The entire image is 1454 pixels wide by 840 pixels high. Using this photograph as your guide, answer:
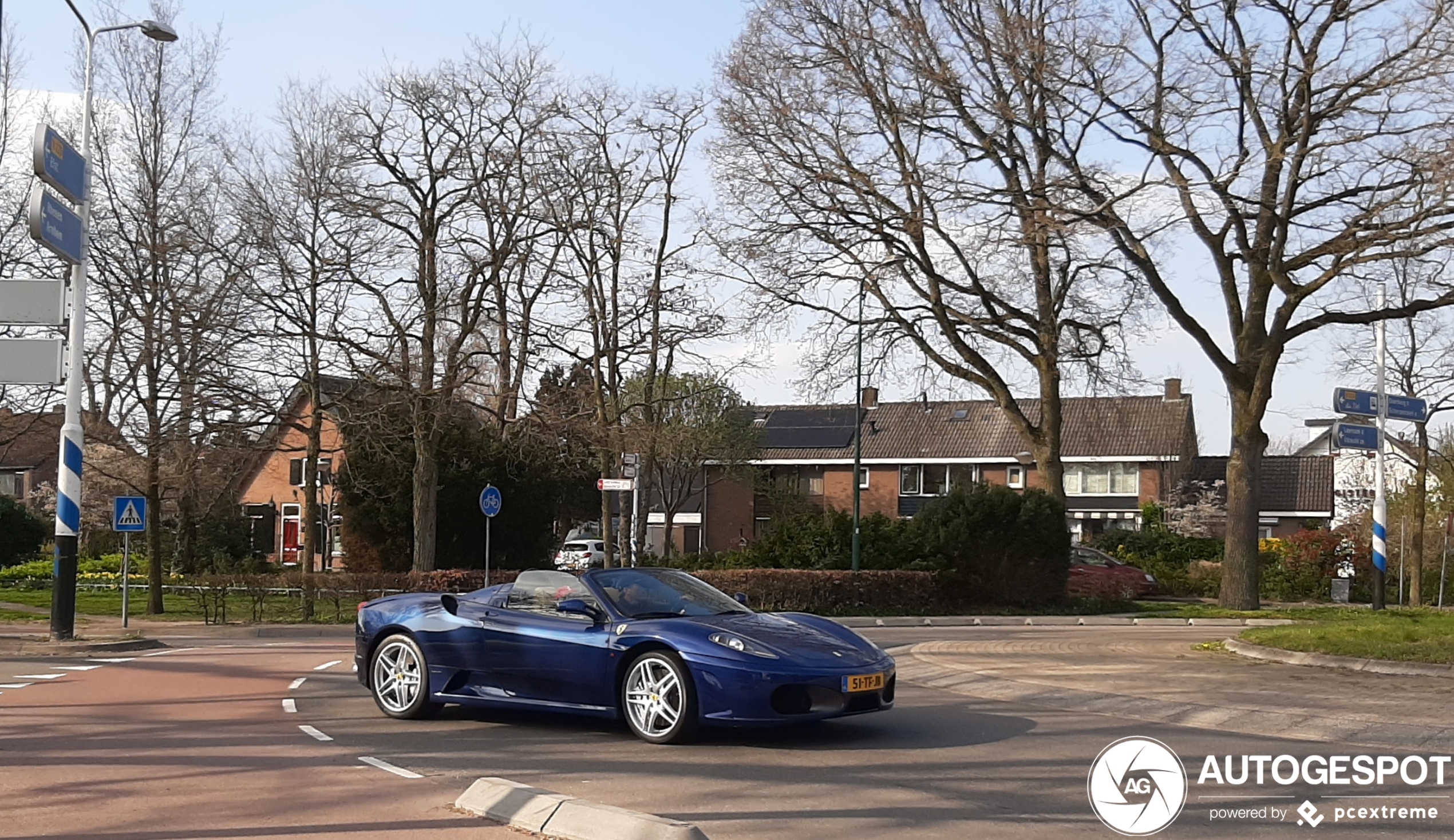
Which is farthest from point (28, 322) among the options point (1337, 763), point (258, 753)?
point (1337, 763)

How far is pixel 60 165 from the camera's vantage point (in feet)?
60.0

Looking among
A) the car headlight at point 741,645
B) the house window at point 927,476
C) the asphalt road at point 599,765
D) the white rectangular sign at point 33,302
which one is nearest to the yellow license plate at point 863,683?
the asphalt road at point 599,765

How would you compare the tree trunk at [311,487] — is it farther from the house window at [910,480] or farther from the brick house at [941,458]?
the house window at [910,480]

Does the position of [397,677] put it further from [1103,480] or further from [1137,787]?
[1103,480]

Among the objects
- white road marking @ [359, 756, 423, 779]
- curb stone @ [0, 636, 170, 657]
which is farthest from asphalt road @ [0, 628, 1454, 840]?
curb stone @ [0, 636, 170, 657]

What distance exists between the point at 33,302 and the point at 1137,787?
1623 centimetres

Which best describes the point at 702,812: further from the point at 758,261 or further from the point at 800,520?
the point at 800,520

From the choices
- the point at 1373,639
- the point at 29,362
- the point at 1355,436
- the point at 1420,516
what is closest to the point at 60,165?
the point at 29,362

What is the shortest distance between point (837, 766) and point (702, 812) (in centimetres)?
171

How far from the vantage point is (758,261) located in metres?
30.7

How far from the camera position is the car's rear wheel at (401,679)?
10883 mm

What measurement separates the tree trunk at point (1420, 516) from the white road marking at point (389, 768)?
36.2 m

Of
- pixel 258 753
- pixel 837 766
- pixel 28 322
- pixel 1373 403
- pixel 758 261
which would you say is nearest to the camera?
pixel 837 766

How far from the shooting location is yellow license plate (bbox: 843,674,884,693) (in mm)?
9414
